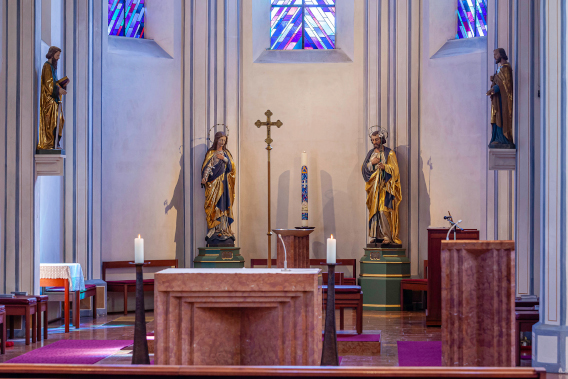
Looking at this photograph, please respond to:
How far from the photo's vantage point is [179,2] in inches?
471

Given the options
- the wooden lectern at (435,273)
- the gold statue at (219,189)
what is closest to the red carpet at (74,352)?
the gold statue at (219,189)

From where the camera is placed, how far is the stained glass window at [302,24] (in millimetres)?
12680

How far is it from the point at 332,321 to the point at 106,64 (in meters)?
8.13

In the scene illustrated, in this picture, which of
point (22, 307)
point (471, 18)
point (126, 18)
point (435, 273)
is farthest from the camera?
point (126, 18)

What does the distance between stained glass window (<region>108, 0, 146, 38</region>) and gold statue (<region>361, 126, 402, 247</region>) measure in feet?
15.0

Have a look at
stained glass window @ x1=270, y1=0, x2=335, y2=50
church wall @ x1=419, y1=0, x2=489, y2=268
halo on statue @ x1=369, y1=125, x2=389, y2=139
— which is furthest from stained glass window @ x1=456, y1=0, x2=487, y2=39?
stained glass window @ x1=270, y1=0, x2=335, y2=50

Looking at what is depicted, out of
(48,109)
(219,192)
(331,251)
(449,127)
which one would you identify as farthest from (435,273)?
(48,109)

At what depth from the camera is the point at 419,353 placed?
6996mm

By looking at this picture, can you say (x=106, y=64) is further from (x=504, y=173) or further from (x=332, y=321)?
(x=332, y=321)

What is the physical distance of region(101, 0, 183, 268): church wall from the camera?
11406 mm

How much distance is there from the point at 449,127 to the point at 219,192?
404cm

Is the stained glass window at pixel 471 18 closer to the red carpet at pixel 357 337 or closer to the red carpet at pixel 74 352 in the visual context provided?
the red carpet at pixel 357 337

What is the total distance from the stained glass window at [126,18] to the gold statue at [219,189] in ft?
8.59

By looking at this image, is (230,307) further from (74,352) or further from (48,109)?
(48,109)
